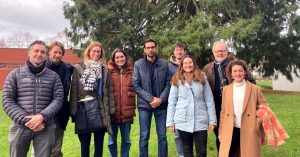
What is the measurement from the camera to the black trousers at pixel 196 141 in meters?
5.12

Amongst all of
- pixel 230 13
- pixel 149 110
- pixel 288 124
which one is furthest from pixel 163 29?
pixel 149 110

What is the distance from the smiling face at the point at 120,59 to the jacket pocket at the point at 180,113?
3.59 feet

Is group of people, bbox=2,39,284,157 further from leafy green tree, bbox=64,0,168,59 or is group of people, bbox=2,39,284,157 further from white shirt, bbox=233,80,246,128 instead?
leafy green tree, bbox=64,0,168,59

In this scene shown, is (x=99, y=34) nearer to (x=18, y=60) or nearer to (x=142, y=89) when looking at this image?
(x=142, y=89)

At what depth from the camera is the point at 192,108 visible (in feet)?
16.9

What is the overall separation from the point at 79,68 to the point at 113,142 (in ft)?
4.33

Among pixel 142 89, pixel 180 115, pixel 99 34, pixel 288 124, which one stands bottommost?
pixel 288 124

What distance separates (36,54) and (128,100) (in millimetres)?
1720

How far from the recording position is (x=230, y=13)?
16.1 m

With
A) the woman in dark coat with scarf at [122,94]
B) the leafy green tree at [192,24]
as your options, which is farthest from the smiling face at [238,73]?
the leafy green tree at [192,24]

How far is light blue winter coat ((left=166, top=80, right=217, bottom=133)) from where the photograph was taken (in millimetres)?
5129

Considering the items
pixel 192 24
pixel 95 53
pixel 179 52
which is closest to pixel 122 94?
pixel 95 53

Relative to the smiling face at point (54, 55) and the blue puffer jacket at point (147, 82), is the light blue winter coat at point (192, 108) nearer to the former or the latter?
the blue puffer jacket at point (147, 82)

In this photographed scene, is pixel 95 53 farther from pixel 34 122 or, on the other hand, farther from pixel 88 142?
pixel 34 122
